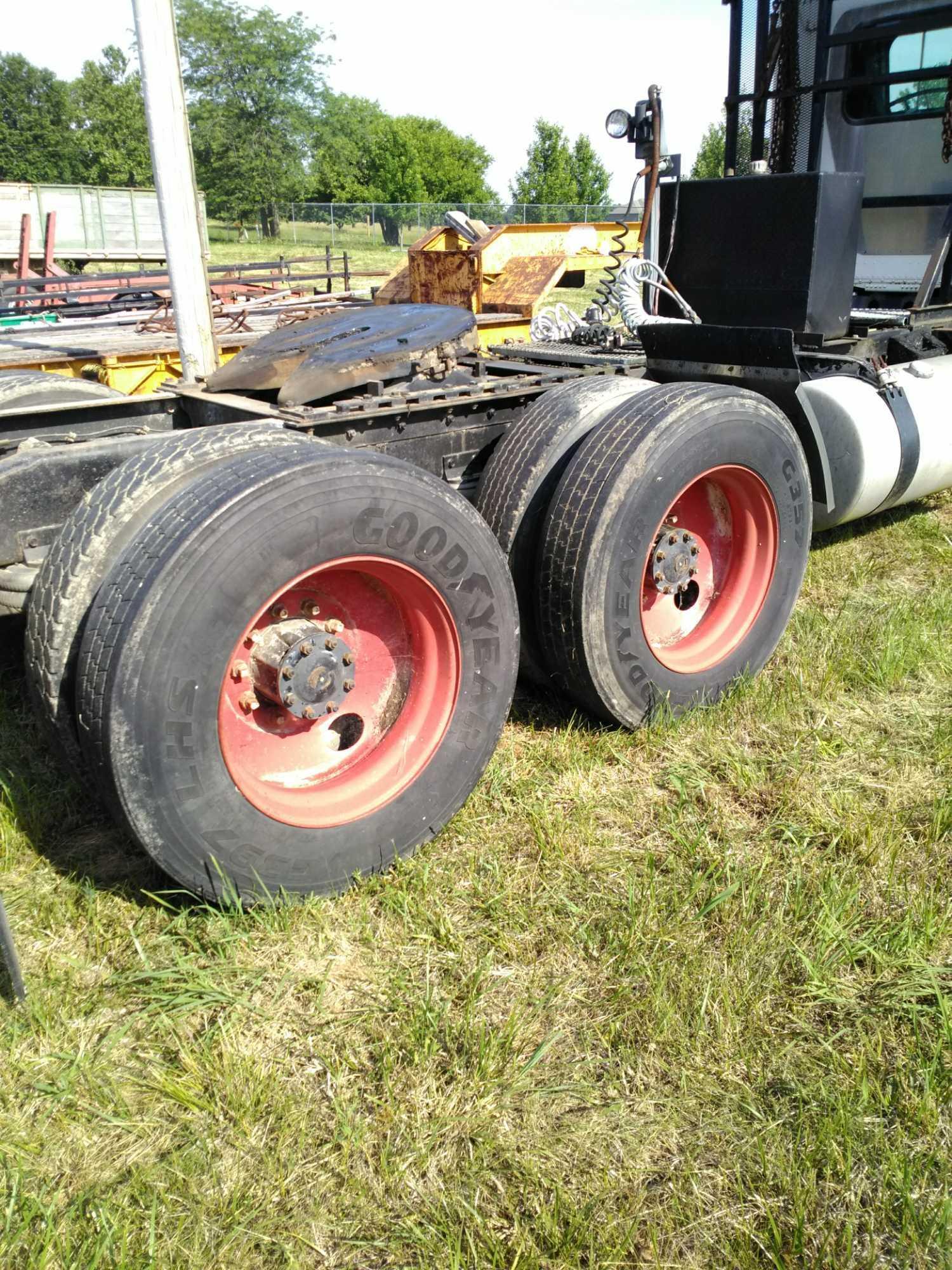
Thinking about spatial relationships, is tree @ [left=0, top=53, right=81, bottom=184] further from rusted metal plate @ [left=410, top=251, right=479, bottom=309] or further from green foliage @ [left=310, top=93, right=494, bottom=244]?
rusted metal plate @ [left=410, top=251, right=479, bottom=309]

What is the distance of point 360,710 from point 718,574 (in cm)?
164

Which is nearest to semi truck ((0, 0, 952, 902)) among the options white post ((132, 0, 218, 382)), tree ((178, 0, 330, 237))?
white post ((132, 0, 218, 382))

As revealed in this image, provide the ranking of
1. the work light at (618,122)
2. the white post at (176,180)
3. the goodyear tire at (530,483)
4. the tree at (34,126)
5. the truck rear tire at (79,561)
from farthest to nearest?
the tree at (34,126) < the work light at (618,122) < the white post at (176,180) < the goodyear tire at (530,483) < the truck rear tire at (79,561)

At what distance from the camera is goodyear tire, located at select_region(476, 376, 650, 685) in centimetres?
328

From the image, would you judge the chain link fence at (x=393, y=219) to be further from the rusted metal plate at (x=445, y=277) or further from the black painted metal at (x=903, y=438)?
the black painted metal at (x=903, y=438)

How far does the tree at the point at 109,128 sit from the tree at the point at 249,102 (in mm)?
4916

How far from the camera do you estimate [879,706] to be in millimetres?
3674

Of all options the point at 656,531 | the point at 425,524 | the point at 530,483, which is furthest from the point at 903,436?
the point at 425,524

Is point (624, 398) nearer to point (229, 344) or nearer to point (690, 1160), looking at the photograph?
point (690, 1160)

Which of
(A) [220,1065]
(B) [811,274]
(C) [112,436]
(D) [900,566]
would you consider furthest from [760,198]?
(A) [220,1065]

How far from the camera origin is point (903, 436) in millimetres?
4754

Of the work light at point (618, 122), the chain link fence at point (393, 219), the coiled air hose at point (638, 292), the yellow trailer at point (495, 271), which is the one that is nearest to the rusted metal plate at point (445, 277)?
the yellow trailer at point (495, 271)

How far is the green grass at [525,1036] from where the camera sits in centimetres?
184

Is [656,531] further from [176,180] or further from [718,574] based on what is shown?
[176,180]
